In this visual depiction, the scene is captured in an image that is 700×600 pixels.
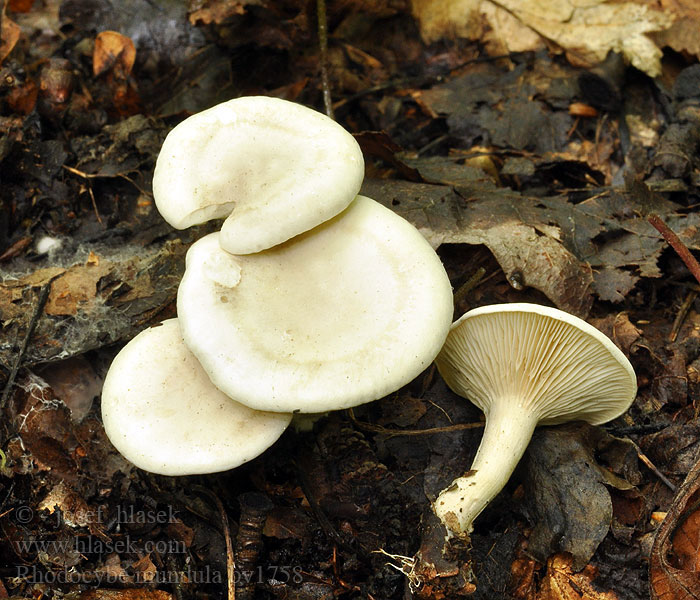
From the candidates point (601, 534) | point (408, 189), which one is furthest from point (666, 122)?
point (601, 534)

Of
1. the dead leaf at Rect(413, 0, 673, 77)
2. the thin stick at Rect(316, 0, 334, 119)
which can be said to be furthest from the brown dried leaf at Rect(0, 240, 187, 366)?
the dead leaf at Rect(413, 0, 673, 77)

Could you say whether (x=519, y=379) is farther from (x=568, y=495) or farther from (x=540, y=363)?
(x=568, y=495)

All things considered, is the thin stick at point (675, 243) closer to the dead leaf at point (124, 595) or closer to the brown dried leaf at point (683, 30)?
the brown dried leaf at point (683, 30)

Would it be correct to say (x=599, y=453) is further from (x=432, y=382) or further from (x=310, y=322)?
(x=310, y=322)

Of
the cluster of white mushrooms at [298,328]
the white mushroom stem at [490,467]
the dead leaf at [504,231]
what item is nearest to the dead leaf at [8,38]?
the cluster of white mushrooms at [298,328]

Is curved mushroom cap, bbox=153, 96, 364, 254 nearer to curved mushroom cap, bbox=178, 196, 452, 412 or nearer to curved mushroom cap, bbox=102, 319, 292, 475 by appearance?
curved mushroom cap, bbox=178, 196, 452, 412
